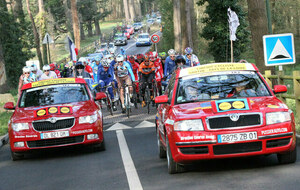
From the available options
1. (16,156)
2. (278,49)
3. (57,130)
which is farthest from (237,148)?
(278,49)

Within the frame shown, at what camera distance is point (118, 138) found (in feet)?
46.6

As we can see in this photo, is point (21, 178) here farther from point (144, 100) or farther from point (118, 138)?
point (144, 100)

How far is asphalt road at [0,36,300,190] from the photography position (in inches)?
301

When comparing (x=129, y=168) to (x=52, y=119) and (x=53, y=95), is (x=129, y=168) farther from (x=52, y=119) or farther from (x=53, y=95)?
(x=53, y=95)

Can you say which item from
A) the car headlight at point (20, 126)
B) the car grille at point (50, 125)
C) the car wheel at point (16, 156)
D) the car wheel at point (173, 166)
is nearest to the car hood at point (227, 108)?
the car wheel at point (173, 166)

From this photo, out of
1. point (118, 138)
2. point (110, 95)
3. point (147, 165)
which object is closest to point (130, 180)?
point (147, 165)

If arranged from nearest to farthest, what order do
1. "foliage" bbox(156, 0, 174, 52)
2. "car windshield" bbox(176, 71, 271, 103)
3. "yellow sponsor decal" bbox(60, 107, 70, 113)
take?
"car windshield" bbox(176, 71, 271, 103) → "yellow sponsor decal" bbox(60, 107, 70, 113) → "foliage" bbox(156, 0, 174, 52)

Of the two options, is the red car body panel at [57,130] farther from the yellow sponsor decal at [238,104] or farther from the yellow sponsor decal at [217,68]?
the yellow sponsor decal at [238,104]

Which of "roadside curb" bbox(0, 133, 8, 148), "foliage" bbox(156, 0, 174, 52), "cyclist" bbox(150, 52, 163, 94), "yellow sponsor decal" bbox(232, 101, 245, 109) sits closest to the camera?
"yellow sponsor decal" bbox(232, 101, 245, 109)

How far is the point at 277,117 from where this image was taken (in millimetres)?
8102

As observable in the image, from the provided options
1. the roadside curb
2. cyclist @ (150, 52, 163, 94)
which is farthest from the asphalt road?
cyclist @ (150, 52, 163, 94)

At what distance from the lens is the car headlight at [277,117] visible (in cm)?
804

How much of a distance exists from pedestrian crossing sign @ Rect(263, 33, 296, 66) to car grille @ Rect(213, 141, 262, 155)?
6220mm

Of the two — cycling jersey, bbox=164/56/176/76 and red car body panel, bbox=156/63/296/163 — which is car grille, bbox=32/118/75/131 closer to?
red car body panel, bbox=156/63/296/163
